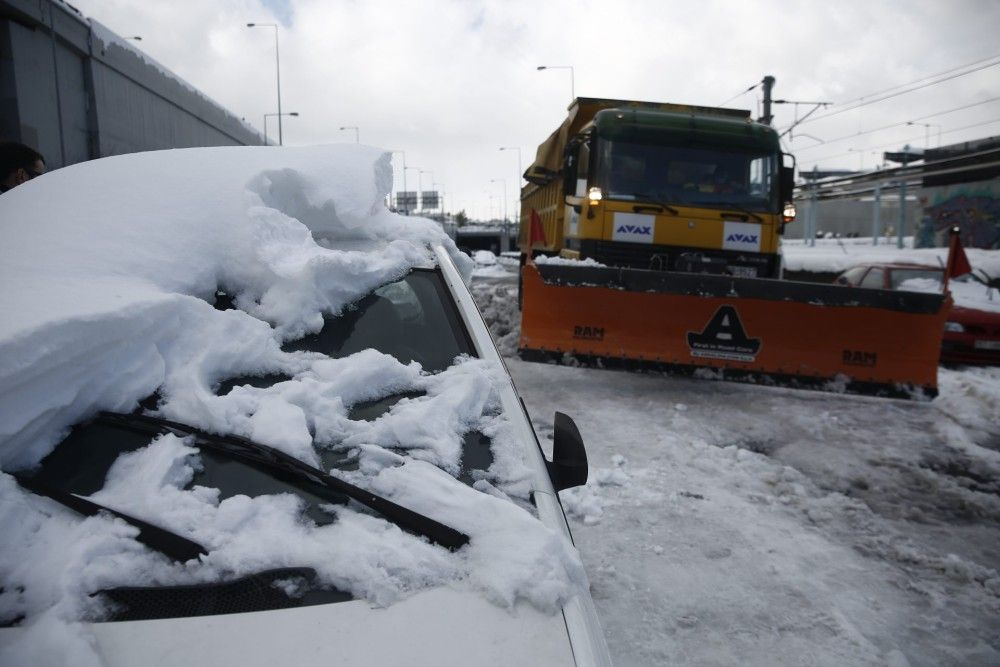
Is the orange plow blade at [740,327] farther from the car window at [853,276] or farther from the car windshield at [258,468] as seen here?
the car window at [853,276]

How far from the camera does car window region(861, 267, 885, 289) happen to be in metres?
9.82

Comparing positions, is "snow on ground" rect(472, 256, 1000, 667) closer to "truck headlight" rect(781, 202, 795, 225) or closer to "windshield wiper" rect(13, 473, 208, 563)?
"windshield wiper" rect(13, 473, 208, 563)

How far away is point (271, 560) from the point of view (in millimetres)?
1252

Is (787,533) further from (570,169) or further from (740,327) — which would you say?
(570,169)

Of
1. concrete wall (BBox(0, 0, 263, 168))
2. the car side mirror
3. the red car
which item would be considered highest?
concrete wall (BBox(0, 0, 263, 168))

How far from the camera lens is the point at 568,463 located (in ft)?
5.86

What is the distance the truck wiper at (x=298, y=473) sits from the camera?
4.49 feet

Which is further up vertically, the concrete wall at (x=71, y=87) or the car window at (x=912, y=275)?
the concrete wall at (x=71, y=87)

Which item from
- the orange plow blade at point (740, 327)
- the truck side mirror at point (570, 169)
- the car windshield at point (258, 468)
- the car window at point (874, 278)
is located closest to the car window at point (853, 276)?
the car window at point (874, 278)

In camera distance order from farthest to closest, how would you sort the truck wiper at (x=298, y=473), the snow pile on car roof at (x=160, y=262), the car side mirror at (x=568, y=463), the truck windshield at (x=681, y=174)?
the truck windshield at (x=681, y=174) < the car side mirror at (x=568, y=463) < the snow pile on car roof at (x=160, y=262) < the truck wiper at (x=298, y=473)

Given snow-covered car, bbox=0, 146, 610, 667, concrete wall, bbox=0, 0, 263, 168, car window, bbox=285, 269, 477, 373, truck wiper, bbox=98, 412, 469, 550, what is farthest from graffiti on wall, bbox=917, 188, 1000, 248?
truck wiper, bbox=98, 412, 469, 550

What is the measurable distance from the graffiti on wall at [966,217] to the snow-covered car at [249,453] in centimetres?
3117

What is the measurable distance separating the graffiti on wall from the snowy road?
26.7m

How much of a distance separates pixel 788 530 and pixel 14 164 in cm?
522
